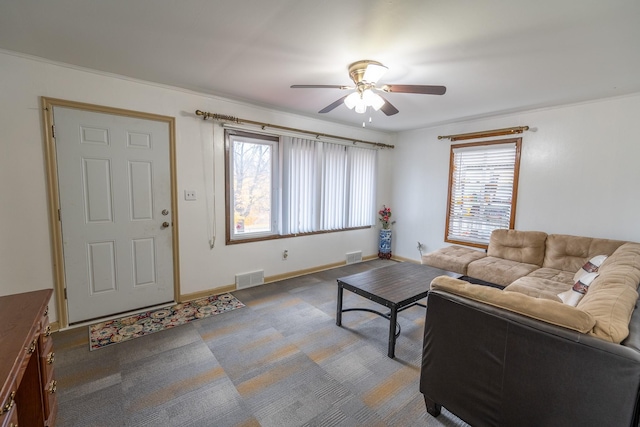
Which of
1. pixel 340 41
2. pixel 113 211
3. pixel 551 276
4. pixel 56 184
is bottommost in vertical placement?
pixel 551 276

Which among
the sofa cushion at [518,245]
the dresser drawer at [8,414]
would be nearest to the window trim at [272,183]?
the dresser drawer at [8,414]

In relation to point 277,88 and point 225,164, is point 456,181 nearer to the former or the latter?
point 277,88

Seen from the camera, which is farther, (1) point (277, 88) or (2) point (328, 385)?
(1) point (277, 88)

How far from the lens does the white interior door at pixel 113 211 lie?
2.56m

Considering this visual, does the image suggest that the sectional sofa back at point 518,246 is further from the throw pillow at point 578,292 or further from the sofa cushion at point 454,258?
the throw pillow at point 578,292

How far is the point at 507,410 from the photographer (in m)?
1.35

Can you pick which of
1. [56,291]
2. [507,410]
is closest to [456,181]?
[507,410]

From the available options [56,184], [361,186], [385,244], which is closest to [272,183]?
[361,186]

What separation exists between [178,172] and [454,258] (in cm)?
357

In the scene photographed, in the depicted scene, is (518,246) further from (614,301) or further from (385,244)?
(614,301)

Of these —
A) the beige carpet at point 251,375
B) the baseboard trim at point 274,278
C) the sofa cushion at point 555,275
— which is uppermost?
the sofa cushion at point 555,275

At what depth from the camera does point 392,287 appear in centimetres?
259

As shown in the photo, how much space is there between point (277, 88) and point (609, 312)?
305 cm

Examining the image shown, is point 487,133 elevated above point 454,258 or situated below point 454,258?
above
